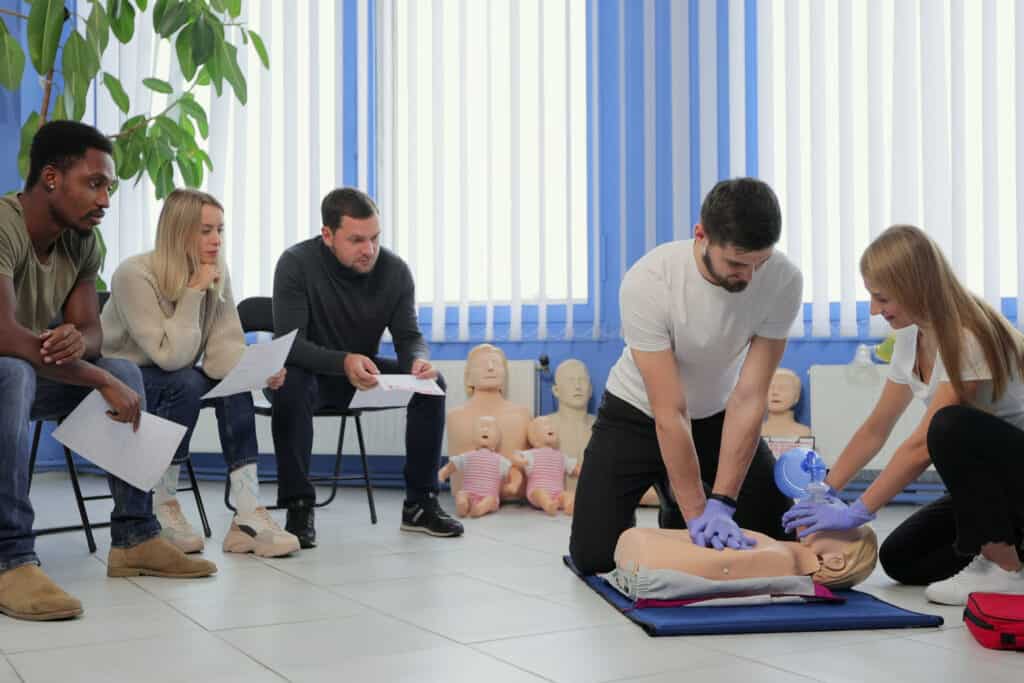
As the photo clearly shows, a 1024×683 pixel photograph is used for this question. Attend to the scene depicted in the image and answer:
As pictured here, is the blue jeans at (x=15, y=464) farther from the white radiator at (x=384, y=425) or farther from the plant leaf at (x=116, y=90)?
the white radiator at (x=384, y=425)

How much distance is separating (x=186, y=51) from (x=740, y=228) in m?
2.07

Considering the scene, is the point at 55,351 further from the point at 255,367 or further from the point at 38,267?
the point at 255,367

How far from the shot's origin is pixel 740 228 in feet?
6.06

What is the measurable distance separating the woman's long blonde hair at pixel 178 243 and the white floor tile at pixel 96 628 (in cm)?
90

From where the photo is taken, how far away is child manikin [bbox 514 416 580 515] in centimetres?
348

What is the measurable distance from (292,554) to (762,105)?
7.42 ft

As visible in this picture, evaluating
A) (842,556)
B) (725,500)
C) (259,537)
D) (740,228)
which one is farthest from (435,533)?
(740,228)

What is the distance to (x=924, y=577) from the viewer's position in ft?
7.16

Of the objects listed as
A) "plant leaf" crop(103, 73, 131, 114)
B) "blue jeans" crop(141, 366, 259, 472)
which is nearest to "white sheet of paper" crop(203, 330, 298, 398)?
"blue jeans" crop(141, 366, 259, 472)

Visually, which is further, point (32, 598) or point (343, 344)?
point (343, 344)

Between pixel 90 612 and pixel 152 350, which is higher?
pixel 152 350

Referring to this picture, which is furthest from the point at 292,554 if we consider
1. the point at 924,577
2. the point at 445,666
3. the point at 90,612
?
the point at 924,577

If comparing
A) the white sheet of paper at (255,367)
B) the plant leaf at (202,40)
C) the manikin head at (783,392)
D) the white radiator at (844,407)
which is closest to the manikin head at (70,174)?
the white sheet of paper at (255,367)

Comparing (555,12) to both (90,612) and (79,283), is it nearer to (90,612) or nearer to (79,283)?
(79,283)
